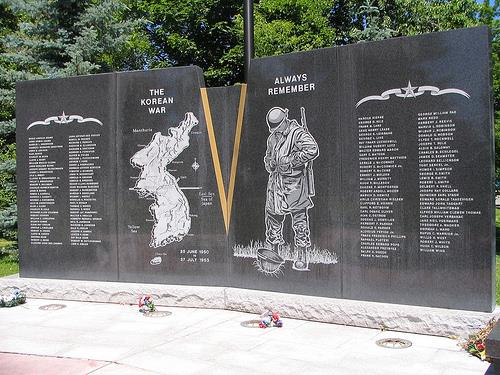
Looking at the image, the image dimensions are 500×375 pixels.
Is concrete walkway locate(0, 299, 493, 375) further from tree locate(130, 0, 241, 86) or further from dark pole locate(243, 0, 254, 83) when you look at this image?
tree locate(130, 0, 241, 86)

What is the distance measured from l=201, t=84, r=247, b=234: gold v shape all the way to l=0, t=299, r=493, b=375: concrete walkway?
163cm

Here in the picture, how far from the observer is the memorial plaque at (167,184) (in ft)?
29.1

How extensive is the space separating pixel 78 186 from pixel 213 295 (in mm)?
3122

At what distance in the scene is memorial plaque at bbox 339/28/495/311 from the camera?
22.0ft

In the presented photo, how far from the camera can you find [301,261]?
8070 mm

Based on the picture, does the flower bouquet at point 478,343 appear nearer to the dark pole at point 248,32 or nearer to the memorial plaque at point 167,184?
the memorial plaque at point 167,184

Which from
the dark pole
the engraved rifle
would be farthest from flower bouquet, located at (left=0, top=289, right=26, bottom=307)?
the dark pole

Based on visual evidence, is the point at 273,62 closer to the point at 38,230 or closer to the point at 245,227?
the point at 245,227

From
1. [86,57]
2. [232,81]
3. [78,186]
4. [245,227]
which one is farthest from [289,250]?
[232,81]

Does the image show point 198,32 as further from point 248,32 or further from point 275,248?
point 275,248

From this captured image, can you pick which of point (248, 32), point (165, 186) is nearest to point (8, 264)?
point (165, 186)

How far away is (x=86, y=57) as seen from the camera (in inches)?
575

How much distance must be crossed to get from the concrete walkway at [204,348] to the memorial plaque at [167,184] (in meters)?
1.00

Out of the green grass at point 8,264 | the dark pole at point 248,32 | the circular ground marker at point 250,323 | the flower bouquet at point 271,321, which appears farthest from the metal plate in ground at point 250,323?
the green grass at point 8,264
